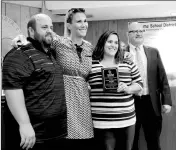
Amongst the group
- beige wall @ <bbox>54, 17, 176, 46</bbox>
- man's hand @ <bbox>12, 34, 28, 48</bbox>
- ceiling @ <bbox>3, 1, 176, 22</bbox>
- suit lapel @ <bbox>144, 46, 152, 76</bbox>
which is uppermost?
ceiling @ <bbox>3, 1, 176, 22</bbox>

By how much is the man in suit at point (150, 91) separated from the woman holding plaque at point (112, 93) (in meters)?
0.32

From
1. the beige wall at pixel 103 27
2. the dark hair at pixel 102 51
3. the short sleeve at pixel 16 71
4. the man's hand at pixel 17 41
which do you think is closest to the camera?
the short sleeve at pixel 16 71

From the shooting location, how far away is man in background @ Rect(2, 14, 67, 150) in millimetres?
1179

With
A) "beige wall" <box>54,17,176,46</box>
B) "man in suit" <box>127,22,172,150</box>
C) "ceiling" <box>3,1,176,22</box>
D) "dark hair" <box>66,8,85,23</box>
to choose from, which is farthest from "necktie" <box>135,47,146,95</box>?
"beige wall" <box>54,17,176,46</box>

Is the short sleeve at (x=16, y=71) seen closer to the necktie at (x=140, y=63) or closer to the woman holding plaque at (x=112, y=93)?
the woman holding plaque at (x=112, y=93)

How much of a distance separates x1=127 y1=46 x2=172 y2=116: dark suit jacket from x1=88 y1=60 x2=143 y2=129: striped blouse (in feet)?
1.32

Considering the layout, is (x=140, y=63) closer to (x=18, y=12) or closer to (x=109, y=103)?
(x=109, y=103)

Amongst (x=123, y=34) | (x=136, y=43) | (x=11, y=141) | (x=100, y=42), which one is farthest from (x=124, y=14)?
(x=11, y=141)

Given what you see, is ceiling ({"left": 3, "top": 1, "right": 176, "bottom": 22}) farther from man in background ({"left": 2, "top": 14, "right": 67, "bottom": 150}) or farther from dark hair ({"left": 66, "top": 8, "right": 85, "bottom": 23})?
man in background ({"left": 2, "top": 14, "right": 67, "bottom": 150})

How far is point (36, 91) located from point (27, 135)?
218 millimetres

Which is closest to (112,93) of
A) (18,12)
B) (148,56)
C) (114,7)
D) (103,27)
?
(148,56)

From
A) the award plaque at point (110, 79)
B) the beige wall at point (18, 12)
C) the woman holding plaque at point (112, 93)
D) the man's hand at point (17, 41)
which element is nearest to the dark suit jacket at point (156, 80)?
the woman holding plaque at point (112, 93)

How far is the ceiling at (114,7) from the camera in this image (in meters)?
3.40

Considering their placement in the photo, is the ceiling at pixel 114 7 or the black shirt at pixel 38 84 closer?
the black shirt at pixel 38 84
